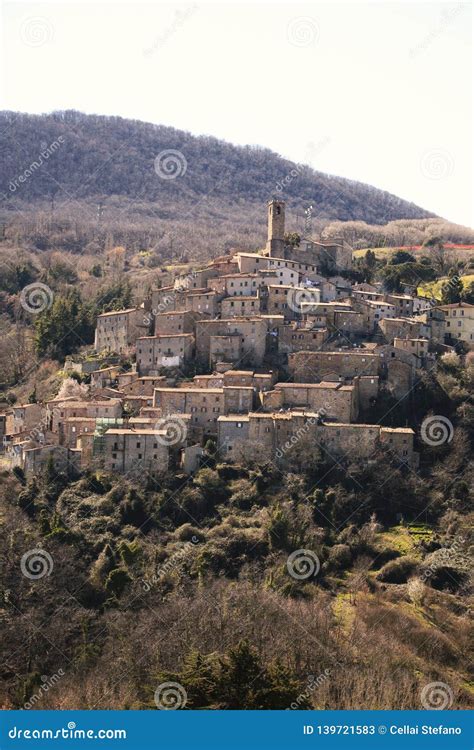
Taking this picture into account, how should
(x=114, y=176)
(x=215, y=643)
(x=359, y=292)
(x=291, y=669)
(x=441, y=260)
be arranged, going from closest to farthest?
1. (x=291, y=669)
2. (x=215, y=643)
3. (x=359, y=292)
4. (x=441, y=260)
5. (x=114, y=176)

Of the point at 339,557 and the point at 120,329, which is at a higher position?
the point at 120,329

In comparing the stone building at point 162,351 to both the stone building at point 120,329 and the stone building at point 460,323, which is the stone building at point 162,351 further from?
the stone building at point 460,323

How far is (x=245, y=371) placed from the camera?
186 feet

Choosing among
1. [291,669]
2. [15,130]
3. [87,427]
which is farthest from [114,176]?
[291,669]

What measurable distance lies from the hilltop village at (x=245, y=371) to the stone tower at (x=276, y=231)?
95 mm

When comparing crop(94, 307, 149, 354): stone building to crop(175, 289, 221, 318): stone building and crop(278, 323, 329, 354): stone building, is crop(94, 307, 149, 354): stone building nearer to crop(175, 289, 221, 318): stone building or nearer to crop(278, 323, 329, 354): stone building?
crop(175, 289, 221, 318): stone building

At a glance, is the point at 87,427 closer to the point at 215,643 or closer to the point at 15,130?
the point at 215,643

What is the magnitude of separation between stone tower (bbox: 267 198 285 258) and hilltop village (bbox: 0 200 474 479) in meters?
0.10

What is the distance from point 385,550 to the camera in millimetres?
48875

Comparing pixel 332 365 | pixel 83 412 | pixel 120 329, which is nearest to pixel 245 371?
pixel 332 365

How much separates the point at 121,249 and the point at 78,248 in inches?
294

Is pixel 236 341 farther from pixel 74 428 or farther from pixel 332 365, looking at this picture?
pixel 74 428

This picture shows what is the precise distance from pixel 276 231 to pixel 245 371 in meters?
18.3

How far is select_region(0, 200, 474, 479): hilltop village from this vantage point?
53.1m
